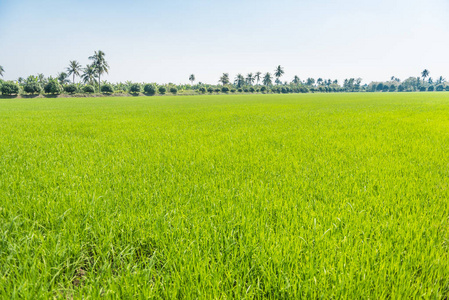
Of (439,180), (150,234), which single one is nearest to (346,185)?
(439,180)

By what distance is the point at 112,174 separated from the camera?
13.5 feet

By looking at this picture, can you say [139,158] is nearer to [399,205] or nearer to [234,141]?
[234,141]

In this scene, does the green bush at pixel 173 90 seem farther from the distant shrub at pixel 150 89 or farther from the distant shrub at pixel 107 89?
the distant shrub at pixel 107 89

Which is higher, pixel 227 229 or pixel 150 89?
pixel 150 89

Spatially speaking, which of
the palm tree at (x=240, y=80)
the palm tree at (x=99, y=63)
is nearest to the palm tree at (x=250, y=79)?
the palm tree at (x=240, y=80)

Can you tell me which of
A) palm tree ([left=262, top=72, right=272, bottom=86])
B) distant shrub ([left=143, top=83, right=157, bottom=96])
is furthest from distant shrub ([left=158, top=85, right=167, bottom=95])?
palm tree ([left=262, top=72, right=272, bottom=86])

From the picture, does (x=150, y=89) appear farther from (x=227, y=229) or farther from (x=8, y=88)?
(x=227, y=229)

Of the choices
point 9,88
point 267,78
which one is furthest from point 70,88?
point 267,78

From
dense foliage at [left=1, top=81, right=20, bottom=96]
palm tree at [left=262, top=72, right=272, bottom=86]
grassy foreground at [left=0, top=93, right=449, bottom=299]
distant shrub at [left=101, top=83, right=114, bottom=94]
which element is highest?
palm tree at [left=262, top=72, right=272, bottom=86]

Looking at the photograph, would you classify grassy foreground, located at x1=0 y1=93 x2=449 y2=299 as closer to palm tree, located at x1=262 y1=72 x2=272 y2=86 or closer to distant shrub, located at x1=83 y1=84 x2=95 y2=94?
distant shrub, located at x1=83 y1=84 x2=95 y2=94

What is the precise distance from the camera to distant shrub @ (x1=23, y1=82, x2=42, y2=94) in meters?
60.5

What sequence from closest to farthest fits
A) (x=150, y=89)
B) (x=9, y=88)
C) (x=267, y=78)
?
Result: 1. (x=9, y=88)
2. (x=150, y=89)
3. (x=267, y=78)

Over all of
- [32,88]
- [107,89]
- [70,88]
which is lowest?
[32,88]

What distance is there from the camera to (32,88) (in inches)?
2414
